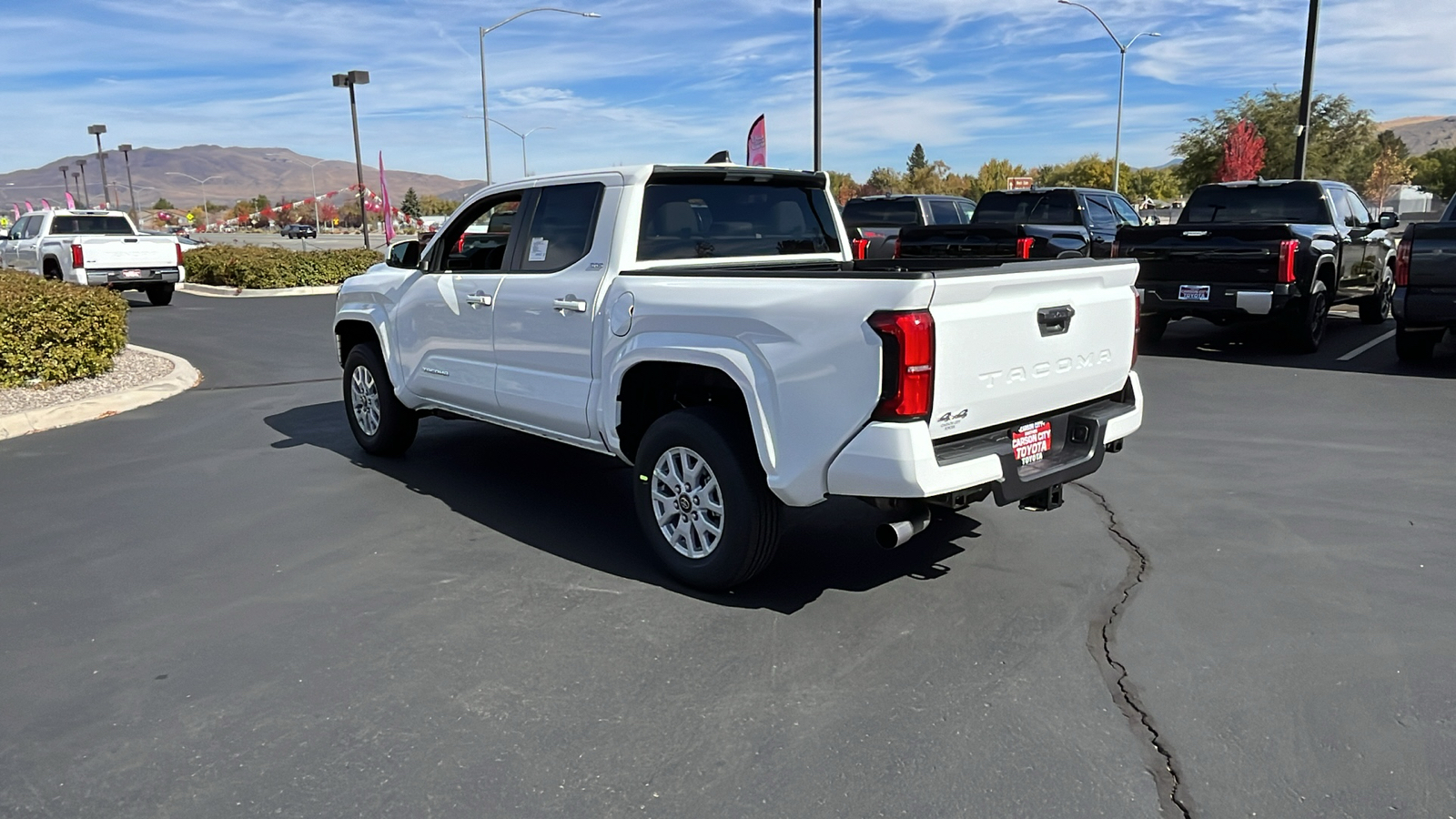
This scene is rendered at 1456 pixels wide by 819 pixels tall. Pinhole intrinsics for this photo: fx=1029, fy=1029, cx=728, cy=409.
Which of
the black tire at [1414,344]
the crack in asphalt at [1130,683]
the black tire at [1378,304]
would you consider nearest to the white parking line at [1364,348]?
the black tire at [1414,344]

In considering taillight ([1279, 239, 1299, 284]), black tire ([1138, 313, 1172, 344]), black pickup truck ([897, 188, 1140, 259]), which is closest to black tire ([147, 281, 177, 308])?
black pickup truck ([897, 188, 1140, 259])

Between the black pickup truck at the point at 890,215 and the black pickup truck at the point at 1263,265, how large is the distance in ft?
18.0

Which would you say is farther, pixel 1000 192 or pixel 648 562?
pixel 1000 192

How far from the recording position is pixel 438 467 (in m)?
6.86

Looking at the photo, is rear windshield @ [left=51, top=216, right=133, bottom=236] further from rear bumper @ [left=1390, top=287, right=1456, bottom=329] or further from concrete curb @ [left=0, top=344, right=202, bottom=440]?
rear bumper @ [left=1390, top=287, right=1456, bottom=329]

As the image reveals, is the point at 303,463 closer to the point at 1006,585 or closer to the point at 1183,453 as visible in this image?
the point at 1006,585

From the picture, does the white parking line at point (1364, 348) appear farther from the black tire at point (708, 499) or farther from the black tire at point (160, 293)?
the black tire at point (160, 293)

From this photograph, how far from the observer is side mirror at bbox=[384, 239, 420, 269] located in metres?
6.74

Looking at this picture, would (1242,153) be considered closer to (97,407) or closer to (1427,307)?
(1427,307)

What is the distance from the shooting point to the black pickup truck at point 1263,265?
10539mm

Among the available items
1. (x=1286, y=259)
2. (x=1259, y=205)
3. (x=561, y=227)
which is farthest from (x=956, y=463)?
(x=1259, y=205)

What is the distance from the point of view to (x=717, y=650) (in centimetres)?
398

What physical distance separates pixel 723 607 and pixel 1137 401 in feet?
7.32

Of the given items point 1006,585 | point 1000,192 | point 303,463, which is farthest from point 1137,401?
point 1000,192
